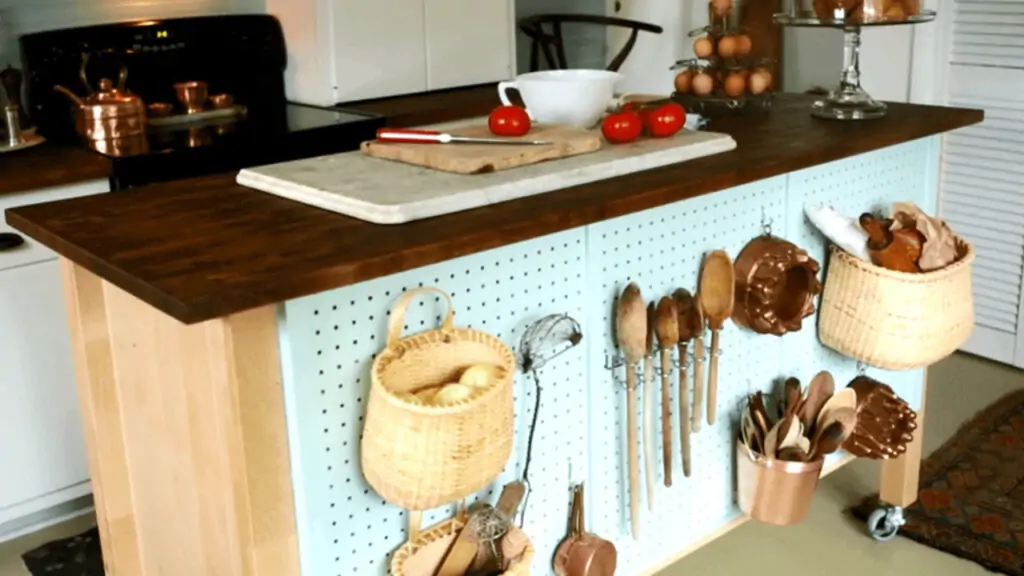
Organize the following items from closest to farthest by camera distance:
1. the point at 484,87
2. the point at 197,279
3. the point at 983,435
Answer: the point at 197,279 < the point at 983,435 < the point at 484,87

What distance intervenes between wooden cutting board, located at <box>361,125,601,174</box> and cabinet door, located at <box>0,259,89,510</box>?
1.12 meters

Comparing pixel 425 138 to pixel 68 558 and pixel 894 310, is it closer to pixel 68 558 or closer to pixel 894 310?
pixel 894 310

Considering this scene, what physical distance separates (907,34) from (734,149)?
1902 mm

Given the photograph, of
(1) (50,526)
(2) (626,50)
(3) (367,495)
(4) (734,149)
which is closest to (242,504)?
(3) (367,495)

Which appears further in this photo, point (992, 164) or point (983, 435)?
point (992, 164)

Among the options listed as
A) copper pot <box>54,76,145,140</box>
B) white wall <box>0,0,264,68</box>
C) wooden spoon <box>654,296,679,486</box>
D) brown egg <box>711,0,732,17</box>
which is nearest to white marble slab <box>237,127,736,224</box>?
wooden spoon <box>654,296,679,486</box>

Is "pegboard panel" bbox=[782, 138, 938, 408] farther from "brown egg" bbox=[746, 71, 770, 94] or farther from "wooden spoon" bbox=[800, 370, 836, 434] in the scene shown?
"brown egg" bbox=[746, 71, 770, 94]

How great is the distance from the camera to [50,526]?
2734mm

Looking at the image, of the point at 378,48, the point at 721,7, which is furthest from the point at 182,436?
the point at 378,48

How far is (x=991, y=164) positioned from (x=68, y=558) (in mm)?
3049

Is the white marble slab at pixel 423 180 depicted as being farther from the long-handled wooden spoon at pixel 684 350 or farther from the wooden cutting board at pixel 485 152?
the long-handled wooden spoon at pixel 684 350

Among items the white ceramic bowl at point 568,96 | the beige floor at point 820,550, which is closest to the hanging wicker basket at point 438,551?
the white ceramic bowl at point 568,96

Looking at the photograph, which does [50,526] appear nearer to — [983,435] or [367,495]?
[367,495]

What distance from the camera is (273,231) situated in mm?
1468
